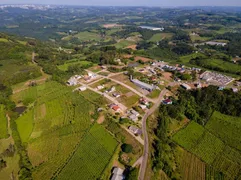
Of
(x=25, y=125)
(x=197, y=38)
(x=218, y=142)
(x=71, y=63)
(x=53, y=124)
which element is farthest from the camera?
(x=197, y=38)

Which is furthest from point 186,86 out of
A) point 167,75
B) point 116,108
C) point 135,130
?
point 135,130

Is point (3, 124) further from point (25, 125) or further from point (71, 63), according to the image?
point (71, 63)

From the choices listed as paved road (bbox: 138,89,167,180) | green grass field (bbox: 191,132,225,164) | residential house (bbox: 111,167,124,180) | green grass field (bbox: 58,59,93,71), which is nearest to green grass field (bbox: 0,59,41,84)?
green grass field (bbox: 58,59,93,71)

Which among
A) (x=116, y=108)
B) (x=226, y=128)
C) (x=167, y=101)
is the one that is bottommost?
(x=226, y=128)

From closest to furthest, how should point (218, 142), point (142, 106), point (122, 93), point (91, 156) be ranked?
point (91, 156), point (218, 142), point (142, 106), point (122, 93)

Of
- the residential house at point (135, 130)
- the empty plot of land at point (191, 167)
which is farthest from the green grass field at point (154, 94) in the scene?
the empty plot of land at point (191, 167)

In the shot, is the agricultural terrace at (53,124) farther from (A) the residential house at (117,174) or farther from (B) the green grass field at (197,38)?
(B) the green grass field at (197,38)

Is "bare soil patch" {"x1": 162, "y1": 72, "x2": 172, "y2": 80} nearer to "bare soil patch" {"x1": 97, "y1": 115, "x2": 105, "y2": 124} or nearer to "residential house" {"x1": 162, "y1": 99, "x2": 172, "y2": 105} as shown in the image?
"residential house" {"x1": 162, "y1": 99, "x2": 172, "y2": 105}

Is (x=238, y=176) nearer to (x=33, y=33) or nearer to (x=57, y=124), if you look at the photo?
(x=57, y=124)
